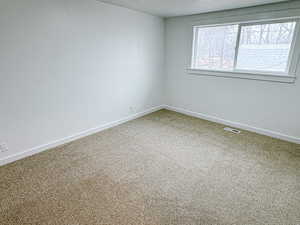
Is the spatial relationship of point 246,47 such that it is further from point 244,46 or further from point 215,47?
point 215,47

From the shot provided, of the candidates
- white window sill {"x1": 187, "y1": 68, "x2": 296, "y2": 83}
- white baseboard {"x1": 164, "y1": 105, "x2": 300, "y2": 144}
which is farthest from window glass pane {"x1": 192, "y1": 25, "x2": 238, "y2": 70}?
white baseboard {"x1": 164, "y1": 105, "x2": 300, "y2": 144}

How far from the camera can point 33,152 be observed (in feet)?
8.07

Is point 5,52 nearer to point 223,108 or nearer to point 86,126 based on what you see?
point 86,126

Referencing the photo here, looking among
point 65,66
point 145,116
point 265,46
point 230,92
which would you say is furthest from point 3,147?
point 265,46

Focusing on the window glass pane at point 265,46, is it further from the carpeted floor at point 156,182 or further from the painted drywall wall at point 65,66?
the painted drywall wall at point 65,66

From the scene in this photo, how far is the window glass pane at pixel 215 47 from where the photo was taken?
10.5ft

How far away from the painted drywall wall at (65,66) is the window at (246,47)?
1.20 metres

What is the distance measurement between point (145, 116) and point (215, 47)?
2.11 metres

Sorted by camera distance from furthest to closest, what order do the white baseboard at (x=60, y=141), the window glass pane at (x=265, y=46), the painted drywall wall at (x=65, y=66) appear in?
the window glass pane at (x=265, y=46), the white baseboard at (x=60, y=141), the painted drywall wall at (x=65, y=66)

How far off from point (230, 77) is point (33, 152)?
3.59m

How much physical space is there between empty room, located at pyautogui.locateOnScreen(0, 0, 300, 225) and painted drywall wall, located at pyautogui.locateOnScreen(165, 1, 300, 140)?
0.8 inches

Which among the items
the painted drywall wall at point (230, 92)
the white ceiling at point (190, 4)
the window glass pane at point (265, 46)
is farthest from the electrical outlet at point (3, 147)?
the window glass pane at point (265, 46)

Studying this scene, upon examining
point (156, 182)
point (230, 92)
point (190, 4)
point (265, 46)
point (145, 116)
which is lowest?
point (156, 182)

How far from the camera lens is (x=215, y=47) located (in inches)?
135
